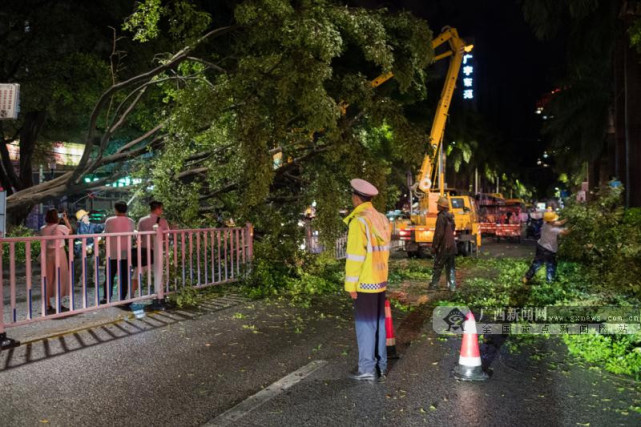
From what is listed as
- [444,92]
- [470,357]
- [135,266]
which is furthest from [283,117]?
[444,92]

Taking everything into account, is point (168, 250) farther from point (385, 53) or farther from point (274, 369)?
point (385, 53)

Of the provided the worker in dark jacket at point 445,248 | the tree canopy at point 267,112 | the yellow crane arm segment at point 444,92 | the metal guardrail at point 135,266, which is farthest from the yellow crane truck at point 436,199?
the metal guardrail at point 135,266

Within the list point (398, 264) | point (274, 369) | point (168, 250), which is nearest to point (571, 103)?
point (398, 264)

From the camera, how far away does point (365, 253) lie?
5.43m

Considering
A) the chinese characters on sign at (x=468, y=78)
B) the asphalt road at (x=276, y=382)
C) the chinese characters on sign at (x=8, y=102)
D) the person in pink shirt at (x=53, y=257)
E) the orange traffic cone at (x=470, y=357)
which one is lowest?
the asphalt road at (x=276, y=382)

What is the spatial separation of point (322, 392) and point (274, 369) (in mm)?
947

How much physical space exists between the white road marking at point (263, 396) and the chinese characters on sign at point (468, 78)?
162ft

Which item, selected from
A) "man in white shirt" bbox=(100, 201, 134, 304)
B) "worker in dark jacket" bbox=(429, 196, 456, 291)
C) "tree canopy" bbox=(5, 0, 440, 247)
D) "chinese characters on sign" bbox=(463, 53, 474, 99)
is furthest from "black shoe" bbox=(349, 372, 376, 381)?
"chinese characters on sign" bbox=(463, 53, 474, 99)

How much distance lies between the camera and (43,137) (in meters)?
23.6

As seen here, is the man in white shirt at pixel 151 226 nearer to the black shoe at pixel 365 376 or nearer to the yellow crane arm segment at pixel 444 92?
the black shoe at pixel 365 376

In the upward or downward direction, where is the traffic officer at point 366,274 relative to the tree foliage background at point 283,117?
downward

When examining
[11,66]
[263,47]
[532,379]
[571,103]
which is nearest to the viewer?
[532,379]

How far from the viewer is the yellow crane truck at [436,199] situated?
19.4 m

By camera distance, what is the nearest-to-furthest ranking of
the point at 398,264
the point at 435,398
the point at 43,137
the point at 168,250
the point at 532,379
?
the point at 435,398
the point at 532,379
the point at 168,250
the point at 398,264
the point at 43,137
